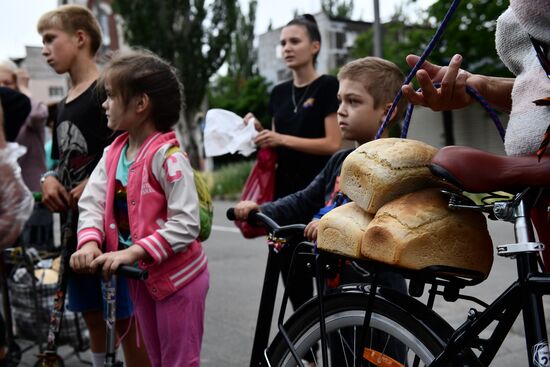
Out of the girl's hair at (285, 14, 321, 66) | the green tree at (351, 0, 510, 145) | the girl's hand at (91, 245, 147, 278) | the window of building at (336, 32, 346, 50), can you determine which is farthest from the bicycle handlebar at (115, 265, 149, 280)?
the window of building at (336, 32, 346, 50)

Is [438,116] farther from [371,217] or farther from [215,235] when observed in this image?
[371,217]

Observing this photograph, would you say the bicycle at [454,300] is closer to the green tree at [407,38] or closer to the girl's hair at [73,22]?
the girl's hair at [73,22]

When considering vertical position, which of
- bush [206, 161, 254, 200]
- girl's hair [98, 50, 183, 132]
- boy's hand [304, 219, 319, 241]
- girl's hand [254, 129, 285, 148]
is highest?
girl's hair [98, 50, 183, 132]

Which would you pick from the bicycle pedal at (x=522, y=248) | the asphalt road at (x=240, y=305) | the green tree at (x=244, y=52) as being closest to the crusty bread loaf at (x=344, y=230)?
the bicycle pedal at (x=522, y=248)

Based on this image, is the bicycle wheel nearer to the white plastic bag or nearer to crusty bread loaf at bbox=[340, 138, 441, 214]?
crusty bread loaf at bbox=[340, 138, 441, 214]

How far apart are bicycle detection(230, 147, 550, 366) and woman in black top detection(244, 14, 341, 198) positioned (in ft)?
5.25

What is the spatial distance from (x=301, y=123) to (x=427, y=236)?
2.01 metres

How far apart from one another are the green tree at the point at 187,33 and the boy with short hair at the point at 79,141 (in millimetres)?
24798

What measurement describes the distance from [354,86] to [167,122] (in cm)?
80

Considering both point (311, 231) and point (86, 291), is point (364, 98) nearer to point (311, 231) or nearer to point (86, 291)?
point (311, 231)

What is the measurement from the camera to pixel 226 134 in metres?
3.58

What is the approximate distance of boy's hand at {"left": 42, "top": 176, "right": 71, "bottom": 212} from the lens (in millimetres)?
3229

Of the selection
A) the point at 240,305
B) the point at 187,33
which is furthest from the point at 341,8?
the point at 240,305

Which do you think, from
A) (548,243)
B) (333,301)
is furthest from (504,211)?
(333,301)
